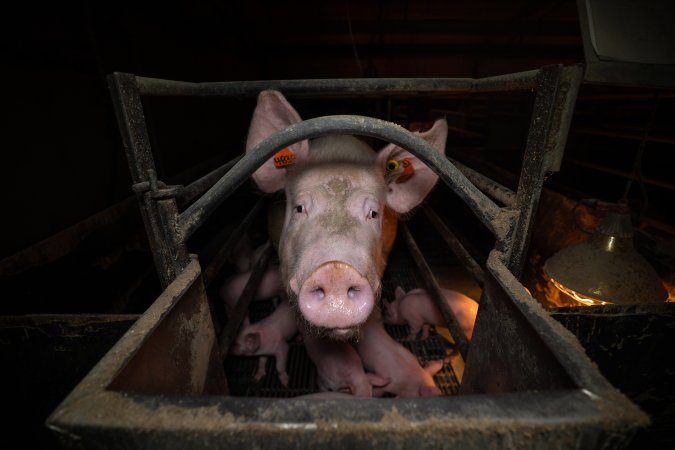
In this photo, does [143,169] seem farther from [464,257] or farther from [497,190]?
[464,257]

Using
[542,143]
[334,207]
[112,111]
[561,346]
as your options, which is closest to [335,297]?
[334,207]

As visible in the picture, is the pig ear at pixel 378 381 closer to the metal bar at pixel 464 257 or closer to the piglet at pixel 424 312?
the piglet at pixel 424 312

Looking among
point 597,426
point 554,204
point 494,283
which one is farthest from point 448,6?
point 597,426

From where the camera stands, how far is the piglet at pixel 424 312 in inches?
118

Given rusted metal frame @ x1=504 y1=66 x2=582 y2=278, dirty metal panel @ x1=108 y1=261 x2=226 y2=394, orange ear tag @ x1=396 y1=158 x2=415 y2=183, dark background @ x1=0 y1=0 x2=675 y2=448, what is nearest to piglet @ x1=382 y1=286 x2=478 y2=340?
orange ear tag @ x1=396 y1=158 x2=415 y2=183

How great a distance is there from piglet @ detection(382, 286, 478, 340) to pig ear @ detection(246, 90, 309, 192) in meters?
1.79

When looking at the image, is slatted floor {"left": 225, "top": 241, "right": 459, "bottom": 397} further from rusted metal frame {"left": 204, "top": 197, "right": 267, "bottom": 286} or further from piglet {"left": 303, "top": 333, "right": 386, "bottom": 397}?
rusted metal frame {"left": 204, "top": 197, "right": 267, "bottom": 286}

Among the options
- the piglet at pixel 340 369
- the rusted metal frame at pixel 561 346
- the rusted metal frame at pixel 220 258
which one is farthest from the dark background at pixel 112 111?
the piglet at pixel 340 369

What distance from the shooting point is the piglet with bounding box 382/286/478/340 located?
118 inches

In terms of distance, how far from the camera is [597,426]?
61 centimetres

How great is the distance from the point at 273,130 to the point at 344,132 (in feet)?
2.97

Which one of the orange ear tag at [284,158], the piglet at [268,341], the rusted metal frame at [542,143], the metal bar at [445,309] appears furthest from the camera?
the piglet at [268,341]

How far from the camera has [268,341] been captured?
9.46ft

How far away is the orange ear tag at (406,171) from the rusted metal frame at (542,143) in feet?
2.87
